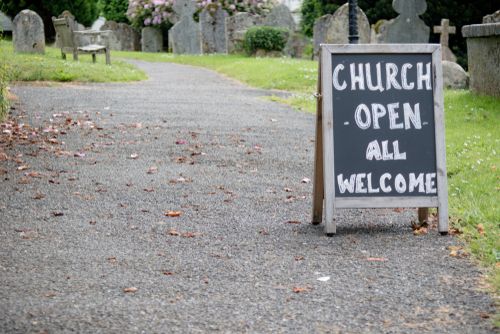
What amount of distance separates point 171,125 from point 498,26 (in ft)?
16.8

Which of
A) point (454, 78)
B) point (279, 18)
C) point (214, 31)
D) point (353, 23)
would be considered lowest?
point (454, 78)

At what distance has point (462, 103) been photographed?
1380 centimetres

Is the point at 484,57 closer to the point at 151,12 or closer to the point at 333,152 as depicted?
the point at 333,152

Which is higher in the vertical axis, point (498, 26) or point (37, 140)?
point (498, 26)

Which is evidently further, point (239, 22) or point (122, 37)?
point (122, 37)

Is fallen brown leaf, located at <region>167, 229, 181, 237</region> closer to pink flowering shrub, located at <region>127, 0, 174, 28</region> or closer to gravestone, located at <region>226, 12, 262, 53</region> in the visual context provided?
gravestone, located at <region>226, 12, 262, 53</region>

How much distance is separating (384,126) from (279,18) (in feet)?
92.3

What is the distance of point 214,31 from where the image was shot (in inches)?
1342

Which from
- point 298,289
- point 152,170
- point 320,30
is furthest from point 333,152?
point 320,30

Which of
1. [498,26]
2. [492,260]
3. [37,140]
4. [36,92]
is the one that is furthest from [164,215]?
[36,92]

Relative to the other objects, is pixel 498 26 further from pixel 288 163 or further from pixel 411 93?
pixel 411 93

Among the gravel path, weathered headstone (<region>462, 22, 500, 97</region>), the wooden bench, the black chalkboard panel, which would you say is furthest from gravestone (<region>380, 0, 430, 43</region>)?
the black chalkboard panel

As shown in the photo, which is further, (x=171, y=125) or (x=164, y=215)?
(x=171, y=125)

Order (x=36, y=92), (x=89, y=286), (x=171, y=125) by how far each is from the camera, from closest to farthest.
A: (x=89, y=286) < (x=171, y=125) < (x=36, y=92)
